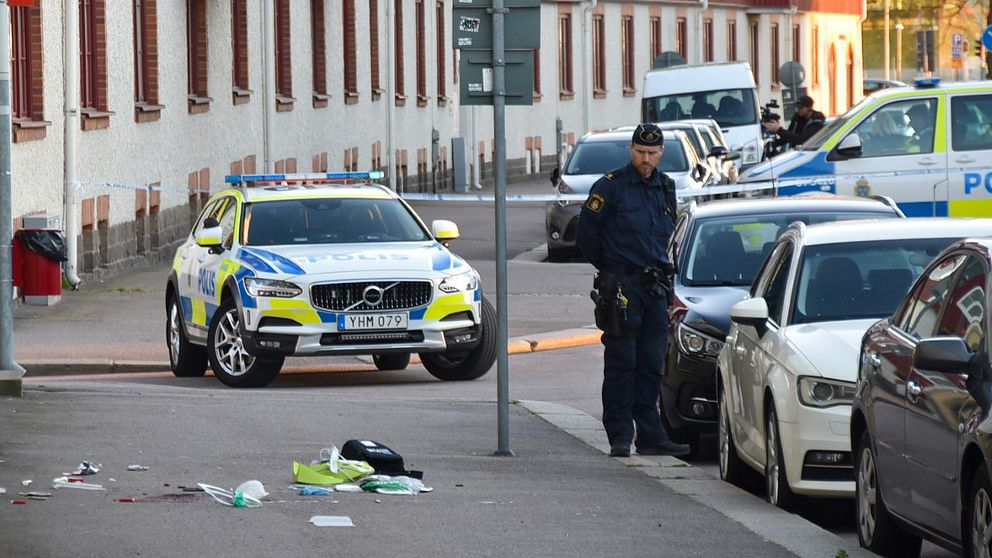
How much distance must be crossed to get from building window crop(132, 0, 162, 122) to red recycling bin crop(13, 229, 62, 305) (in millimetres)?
7441

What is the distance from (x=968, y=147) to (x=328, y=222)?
7468 mm

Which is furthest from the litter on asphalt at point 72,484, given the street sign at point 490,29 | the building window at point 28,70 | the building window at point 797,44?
the building window at point 797,44

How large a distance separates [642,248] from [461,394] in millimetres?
4234

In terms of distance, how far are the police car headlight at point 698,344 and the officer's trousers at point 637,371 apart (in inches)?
16.6

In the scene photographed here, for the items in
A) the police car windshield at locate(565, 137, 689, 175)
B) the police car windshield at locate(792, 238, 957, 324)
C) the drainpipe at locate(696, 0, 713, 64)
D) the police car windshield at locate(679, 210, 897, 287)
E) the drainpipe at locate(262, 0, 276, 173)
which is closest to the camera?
the police car windshield at locate(792, 238, 957, 324)

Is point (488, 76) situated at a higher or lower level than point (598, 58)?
lower

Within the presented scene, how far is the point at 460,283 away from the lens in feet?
50.2

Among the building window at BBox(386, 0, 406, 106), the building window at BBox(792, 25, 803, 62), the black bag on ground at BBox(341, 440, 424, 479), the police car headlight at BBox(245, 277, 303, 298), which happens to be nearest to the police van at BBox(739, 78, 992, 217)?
the police car headlight at BBox(245, 277, 303, 298)

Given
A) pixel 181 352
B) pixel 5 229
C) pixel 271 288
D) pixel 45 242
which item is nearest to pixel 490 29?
pixel 5 229

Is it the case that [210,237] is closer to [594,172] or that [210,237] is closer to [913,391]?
[913,391]

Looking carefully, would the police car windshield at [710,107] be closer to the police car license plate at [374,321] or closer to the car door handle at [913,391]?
the police car license plate at [374,321]

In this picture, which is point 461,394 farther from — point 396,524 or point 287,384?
point 396,524

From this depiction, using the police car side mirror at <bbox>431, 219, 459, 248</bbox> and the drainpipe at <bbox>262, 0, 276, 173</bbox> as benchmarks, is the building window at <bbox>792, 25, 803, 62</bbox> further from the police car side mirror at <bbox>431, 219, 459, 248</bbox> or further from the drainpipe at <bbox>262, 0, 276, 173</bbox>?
the police car side mirror at <bbox>431, 219, 459, 248</bbox>

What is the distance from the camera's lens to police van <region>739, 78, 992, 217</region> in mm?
20672
